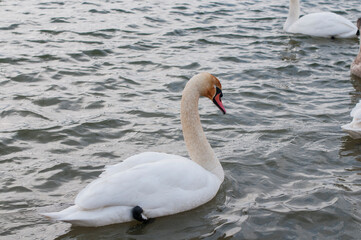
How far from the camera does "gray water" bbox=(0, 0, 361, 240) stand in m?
5.26

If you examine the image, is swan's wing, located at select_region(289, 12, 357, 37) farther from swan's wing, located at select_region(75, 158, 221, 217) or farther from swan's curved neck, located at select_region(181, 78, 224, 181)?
swan's wing, located at select_region(75, 158, 221, 217)

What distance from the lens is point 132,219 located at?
4.96 m

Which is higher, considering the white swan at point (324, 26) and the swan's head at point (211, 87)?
the swan's head at point (211, 87)

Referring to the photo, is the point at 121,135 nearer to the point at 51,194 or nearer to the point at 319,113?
the point at 51,194

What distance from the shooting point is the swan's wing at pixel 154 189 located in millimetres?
4812

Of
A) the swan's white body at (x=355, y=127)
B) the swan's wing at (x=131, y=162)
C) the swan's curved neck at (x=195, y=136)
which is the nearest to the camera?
the swan's wing at (x=131, y=162)

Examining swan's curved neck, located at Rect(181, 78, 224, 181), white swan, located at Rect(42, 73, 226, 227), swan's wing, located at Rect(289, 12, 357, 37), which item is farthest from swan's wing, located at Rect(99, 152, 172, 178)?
swan's wing, located at Rect(289, 12, 357, 37)

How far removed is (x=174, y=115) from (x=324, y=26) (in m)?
5.99

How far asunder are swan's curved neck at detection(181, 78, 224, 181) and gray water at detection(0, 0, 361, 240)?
1.08 feet

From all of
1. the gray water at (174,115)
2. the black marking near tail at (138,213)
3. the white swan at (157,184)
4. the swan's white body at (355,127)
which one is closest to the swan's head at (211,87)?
the white swan at (157,184)

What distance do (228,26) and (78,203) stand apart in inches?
348

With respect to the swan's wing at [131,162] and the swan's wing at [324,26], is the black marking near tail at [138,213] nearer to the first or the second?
the swan's wing at [131,162]

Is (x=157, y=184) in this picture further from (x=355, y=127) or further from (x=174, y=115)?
(x=355, y=127)

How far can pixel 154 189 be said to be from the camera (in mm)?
4996
